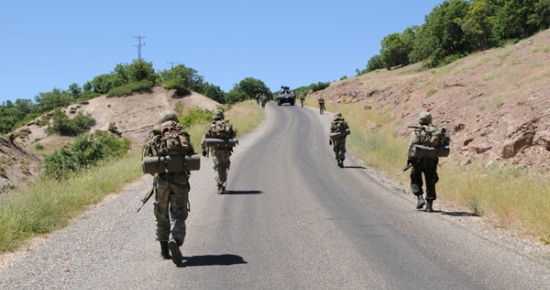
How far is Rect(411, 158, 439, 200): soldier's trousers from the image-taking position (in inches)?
439

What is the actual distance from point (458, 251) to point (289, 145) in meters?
20.7

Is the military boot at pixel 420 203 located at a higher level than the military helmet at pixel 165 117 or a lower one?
lower

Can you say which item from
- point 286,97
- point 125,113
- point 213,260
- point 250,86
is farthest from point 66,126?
point 213,260

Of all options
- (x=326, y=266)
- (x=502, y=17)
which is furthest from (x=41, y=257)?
(x=502, y=17)

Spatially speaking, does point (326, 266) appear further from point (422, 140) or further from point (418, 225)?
point (422, 140)

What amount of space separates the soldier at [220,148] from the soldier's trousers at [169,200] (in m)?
6.11

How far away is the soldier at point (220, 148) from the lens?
13625 mm

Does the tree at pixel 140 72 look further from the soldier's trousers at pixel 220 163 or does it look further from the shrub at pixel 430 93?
the soldier's trousers at pixel 220 163

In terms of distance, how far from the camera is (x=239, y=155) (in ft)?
77.2

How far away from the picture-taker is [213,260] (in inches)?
290

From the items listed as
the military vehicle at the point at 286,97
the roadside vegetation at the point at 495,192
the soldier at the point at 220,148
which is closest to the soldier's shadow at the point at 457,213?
the roadside vegetation at the point at 495,192

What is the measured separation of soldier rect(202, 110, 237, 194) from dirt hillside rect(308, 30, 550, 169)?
7.98 m

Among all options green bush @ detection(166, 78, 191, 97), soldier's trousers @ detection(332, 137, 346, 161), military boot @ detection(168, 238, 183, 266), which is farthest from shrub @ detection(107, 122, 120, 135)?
military boot @ detection(168, 238, 183, 266)

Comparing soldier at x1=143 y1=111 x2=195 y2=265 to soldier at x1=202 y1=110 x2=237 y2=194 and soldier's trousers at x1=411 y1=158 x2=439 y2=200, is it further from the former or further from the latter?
soldier at x1=202 y1=110 x2=237 y2=194
